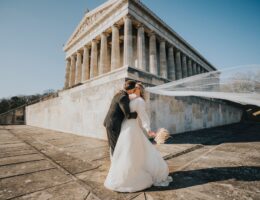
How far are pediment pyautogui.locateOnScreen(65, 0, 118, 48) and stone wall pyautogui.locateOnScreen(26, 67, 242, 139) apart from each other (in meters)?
Result: 14.5

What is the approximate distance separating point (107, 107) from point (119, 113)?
4.60 metres

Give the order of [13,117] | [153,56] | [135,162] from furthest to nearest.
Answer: [13,117], [153,56], [135,162]

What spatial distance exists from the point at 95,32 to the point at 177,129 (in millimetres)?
19144

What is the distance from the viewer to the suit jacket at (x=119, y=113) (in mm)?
2653

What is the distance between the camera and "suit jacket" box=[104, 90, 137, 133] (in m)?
2.65

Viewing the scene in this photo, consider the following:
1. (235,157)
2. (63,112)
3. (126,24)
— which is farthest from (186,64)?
(235,157)

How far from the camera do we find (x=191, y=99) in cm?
1031

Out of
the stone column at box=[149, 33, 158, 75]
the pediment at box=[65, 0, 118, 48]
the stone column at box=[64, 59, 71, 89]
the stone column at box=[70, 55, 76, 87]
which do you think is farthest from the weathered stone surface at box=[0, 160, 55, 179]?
the stone column at box=[64, 59, 71, 89]

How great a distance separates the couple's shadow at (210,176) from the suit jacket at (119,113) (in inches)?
48.3

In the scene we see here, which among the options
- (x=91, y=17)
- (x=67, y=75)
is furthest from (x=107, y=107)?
(x=67, y=75)

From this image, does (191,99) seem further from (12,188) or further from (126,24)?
(126,24)

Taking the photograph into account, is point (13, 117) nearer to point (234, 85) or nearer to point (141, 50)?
point (141, 50)

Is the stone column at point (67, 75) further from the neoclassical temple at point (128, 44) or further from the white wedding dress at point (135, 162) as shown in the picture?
the white wedding dress at point (135, 162)

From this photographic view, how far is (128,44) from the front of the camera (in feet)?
53.3
